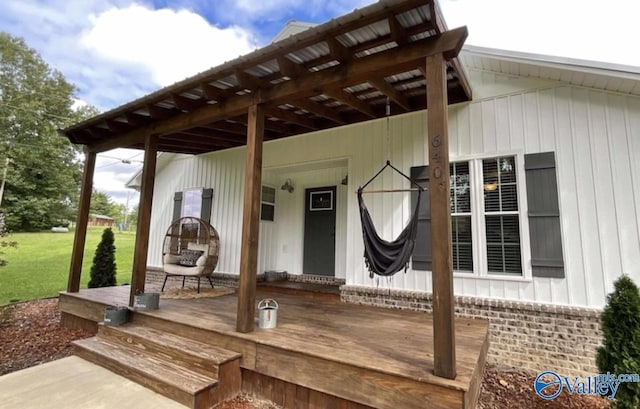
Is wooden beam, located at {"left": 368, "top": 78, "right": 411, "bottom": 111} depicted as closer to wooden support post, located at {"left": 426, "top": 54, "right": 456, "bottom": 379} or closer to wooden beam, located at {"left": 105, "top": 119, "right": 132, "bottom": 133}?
wooden support post, located at {"left": 426, "top": 54, "right": 456, "bottom": 379}

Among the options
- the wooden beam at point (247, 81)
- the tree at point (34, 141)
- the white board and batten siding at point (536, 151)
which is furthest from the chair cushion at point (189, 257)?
the tree at point (34, 141)

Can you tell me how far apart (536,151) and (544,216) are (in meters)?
0.78

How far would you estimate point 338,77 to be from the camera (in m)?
2.62

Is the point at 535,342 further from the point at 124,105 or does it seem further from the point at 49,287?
the point at 49,287

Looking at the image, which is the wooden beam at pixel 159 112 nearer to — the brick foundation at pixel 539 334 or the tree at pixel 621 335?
the brick foundation at pixel 539 334

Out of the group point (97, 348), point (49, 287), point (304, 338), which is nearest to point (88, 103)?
point (49, 287)

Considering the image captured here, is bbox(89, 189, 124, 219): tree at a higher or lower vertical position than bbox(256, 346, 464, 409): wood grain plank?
higher

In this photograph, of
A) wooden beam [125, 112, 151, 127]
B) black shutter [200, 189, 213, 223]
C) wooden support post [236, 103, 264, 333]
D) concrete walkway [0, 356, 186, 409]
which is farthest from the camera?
black shutter [200, 189, 213, 223]

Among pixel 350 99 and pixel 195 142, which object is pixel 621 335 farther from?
pixel 195 142

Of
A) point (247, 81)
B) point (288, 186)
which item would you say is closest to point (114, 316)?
Result: point (247, 81)

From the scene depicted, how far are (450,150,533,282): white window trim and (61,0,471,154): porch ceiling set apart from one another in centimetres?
90

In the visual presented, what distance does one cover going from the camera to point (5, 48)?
14477 mm

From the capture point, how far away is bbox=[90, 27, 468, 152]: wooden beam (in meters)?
2.16

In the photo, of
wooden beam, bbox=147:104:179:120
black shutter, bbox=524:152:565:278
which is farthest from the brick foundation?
wooden beam, bbox=147:104:179:120
